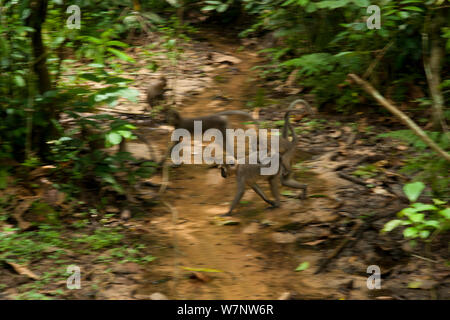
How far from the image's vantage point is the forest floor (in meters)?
5.22

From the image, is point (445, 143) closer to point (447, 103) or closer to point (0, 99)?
point (447, 103)

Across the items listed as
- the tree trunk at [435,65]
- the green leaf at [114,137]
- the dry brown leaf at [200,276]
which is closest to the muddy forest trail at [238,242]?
the dry brown leaf at [200,276]

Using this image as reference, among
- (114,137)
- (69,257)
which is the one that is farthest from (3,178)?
(114,137)

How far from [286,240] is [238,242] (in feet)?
1.89

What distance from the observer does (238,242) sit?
6.12 m

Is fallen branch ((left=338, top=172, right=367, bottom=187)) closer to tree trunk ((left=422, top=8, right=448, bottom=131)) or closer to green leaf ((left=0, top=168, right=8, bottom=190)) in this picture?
tree trunk ((left=422, top=8, right=448, bottom=131))

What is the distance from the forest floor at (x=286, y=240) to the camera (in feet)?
17.1

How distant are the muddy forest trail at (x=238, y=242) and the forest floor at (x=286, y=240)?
1cm

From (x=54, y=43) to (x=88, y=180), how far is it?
188cm

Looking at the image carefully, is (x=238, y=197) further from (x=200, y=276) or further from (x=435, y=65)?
(x=435, y=65)

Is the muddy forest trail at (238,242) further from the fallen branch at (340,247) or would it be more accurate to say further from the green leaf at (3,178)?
the green leaf at (3,178)

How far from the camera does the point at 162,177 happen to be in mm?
7629

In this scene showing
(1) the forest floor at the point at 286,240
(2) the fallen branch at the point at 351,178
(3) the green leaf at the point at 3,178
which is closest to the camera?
(1) the forest floor at the point at 286,240

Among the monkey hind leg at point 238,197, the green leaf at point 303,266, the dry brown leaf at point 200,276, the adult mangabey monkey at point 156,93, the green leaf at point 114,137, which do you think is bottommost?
the dry brown leaf at point 200,276
